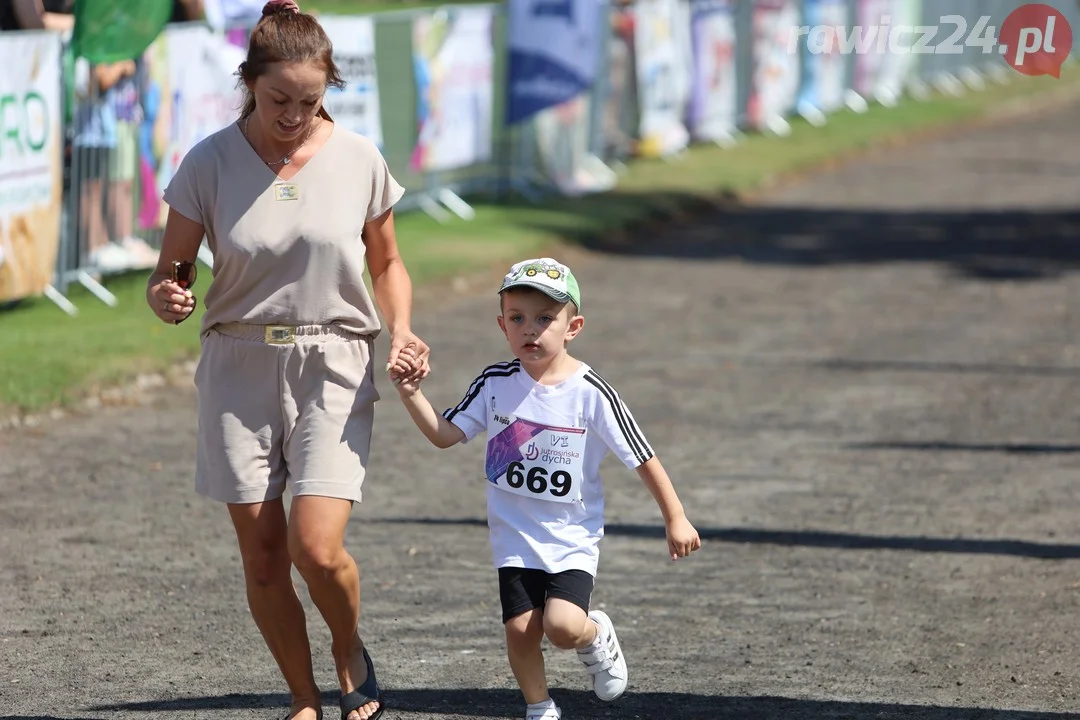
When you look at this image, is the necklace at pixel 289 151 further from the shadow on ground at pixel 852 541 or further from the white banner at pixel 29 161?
the white banner at pixel 29 161

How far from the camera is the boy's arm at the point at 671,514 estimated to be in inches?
192

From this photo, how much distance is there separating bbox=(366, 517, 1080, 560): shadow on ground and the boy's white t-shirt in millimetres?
2863

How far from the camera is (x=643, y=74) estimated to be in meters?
22.4

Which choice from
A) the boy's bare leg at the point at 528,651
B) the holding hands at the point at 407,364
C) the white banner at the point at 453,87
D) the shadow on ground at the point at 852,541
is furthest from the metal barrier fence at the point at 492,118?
the boy's bare leg at the point at 528,651

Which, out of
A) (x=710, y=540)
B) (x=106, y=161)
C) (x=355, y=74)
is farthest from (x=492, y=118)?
(x=710, y=540)

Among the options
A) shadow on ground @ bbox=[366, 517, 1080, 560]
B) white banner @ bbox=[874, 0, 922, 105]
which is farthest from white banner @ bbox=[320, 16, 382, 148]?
white banner @ bbox=[874, 0, 922, 105]

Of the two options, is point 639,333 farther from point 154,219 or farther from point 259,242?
point 259,242

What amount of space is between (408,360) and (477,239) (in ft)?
37.7

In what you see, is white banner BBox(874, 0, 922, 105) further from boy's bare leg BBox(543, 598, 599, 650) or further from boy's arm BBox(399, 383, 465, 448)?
boy's bare leg BBox(543, 598, 599, 650)

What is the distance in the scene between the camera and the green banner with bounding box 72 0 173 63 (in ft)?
38.7

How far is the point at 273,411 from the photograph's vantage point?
4.83 metres

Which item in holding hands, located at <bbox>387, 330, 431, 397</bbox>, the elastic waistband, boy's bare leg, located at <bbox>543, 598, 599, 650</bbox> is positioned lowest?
boy's bare leg, located at <bbox>543, 598, 599, 650</bbox>

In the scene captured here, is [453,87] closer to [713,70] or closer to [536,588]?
[713,70]

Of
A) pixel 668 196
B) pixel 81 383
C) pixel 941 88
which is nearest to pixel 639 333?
pixel 81 383
